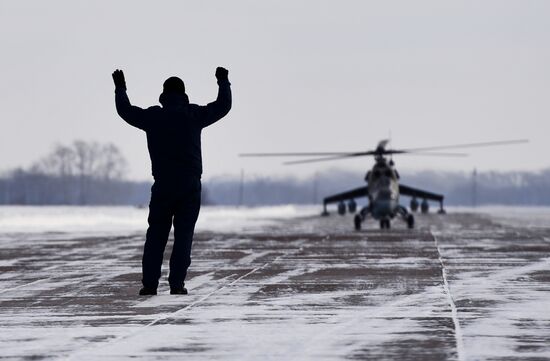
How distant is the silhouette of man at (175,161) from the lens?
12.5 metres

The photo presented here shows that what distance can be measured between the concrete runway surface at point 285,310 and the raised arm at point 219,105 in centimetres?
196

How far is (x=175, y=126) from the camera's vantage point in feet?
41.4

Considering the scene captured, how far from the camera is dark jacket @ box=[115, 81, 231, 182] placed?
41.3 feet

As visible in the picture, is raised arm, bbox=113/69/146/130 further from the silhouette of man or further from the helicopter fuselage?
the helicopter fuselage

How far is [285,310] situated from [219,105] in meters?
3.06

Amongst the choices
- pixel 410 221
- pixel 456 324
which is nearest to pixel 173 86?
pixel 456 324

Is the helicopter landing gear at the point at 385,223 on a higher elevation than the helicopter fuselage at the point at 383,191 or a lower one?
lower

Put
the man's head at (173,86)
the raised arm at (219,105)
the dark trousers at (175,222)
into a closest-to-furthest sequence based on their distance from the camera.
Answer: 1. the dark trousers at (175,222)
2. the raised arm at (219,105)
3. the man's head at (173,86)

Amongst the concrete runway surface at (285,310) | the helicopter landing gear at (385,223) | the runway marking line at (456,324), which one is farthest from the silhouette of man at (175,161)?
the helicopter landing gear at (385,223)

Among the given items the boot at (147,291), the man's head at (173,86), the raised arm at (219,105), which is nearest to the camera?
the boot at (147,291)

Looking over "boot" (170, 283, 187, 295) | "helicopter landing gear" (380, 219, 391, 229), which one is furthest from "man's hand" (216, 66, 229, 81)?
"helicopter landing gear" (380, 219, 391, 229)

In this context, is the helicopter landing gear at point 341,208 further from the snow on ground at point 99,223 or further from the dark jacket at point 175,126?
the dark jacket at point 175,126

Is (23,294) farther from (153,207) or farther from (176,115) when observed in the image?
(176,115)

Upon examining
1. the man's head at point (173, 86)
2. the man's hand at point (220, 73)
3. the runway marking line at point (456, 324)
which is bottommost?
the runway marking line at point (456, 324)
